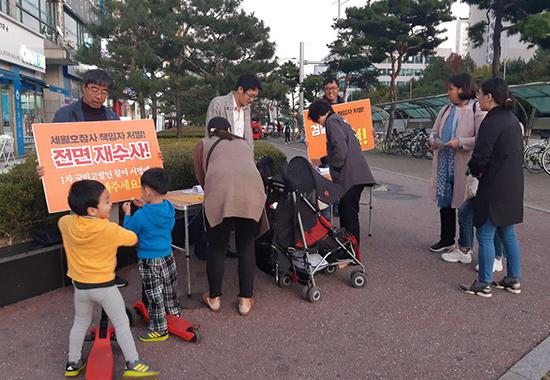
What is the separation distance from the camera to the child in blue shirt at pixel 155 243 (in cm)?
295

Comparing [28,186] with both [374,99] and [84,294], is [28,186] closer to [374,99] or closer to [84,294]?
[84,294]

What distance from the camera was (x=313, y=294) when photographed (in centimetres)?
372

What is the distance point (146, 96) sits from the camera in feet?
56.3

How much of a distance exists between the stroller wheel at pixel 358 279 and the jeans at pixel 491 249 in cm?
98

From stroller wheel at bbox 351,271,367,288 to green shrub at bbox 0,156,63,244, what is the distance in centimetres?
276

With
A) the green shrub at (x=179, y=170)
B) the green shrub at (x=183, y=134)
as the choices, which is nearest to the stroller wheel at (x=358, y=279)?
the green shrub at (x=179, y=170)

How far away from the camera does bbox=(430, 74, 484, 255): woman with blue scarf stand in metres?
4.44

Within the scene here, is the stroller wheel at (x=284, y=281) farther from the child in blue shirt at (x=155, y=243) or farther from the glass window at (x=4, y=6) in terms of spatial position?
the glass window at (x=4, y=6)

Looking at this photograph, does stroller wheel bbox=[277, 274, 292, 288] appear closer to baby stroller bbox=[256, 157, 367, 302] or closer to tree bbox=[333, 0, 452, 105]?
baby stroller bbox=[256, 157, 367, 302]

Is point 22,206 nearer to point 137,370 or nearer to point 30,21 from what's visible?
point 137,370

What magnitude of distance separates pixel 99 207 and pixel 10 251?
1.93m

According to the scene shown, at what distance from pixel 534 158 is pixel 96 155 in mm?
11787

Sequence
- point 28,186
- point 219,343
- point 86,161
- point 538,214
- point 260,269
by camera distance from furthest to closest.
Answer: point 538,214 < point 260,269 < point 28,186 < point 86,161 < point 219,343

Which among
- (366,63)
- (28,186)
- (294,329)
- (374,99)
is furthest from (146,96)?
(374,99)
